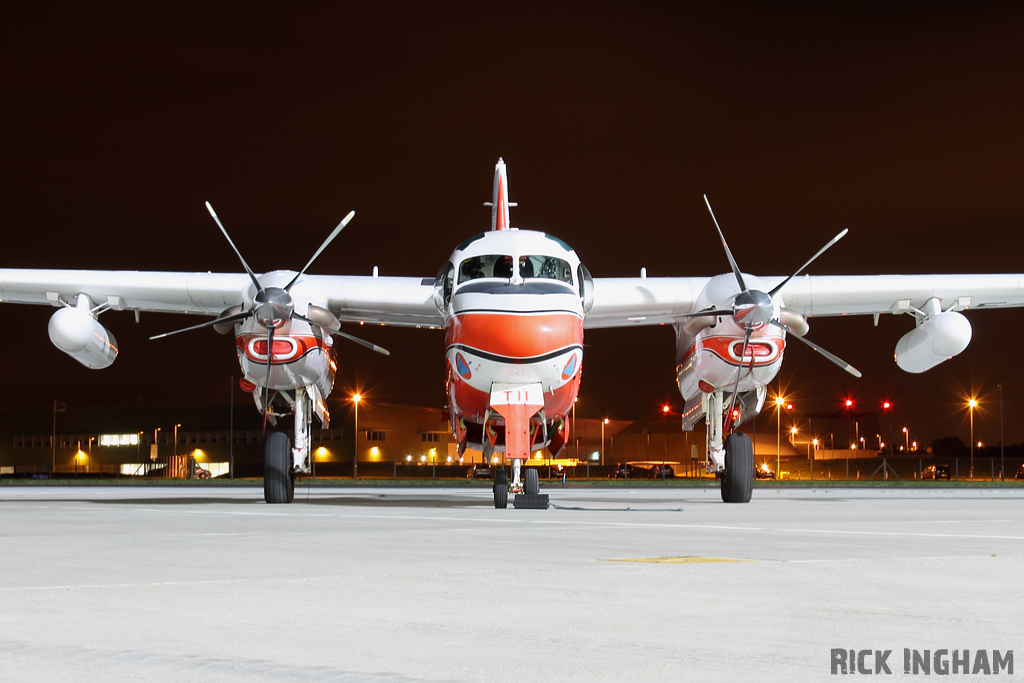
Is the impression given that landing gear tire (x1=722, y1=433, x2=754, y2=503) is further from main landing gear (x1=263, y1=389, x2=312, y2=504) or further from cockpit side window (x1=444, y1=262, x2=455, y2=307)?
main landing gear (x1=263, y1=389, x2=312, y2=504)

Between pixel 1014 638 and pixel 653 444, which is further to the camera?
pixel 653 444

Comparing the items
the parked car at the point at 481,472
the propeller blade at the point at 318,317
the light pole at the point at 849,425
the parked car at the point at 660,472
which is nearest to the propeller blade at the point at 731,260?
the propeller blade at the point at 318,317

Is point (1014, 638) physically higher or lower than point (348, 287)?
lower

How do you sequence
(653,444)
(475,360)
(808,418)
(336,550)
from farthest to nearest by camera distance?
(808,418)
(653,444)
(475,360)
(336,550)

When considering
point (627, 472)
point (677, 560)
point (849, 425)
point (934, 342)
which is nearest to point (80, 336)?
point (677, 560)

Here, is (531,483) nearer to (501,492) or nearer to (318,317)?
(501,492)

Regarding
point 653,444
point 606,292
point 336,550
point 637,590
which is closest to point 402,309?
point 606,292

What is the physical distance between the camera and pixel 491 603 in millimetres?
5875

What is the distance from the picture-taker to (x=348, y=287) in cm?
2150

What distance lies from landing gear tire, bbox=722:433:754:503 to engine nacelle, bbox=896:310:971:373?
4298 millimetres

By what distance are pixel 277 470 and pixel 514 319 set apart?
5.80 meters

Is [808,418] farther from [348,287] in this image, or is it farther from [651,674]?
[651,674]

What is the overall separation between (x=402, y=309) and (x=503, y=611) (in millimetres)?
16619

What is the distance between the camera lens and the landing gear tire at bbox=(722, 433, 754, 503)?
68.2 ft
